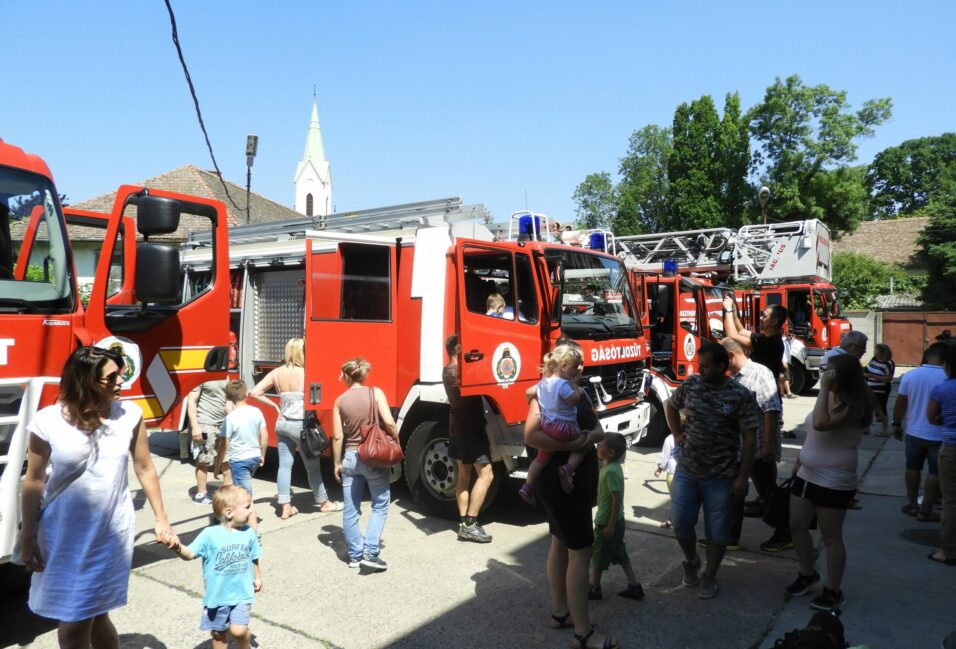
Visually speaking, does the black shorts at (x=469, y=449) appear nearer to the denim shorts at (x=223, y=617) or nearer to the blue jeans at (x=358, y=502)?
the blue jeans at (x=358, y=502)

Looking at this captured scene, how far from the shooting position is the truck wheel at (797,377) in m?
15.8

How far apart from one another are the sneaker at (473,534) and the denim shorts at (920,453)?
13.2 ft

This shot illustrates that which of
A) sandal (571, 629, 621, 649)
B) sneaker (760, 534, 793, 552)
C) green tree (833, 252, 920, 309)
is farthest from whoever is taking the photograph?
green tree (833, 252, 920, 309)

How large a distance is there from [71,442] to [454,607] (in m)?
2.58

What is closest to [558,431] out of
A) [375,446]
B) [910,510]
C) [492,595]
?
[492,595]

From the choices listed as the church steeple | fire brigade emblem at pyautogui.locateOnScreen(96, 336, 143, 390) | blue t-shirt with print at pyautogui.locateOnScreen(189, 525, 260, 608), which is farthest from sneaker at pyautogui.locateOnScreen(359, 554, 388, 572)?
the church steeple

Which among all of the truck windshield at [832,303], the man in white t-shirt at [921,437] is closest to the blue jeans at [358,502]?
the man in white t-shirt at [921,437]

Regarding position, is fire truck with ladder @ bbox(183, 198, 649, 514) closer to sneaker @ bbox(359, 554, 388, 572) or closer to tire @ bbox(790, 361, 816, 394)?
sneaker @ bbox(359, 554, 388, 572)

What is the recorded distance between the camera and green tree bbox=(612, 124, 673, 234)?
1917 inches

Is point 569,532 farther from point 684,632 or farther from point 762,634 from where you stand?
point 762,634

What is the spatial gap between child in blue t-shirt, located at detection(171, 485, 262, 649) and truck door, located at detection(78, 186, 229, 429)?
144 centimetres

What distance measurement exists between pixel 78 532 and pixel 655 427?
806 cm

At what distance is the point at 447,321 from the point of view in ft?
20.4

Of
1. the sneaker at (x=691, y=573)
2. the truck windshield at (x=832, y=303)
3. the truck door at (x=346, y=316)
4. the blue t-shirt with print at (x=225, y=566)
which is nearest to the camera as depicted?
the blue t-shirt with print at (x=225, y=566)
